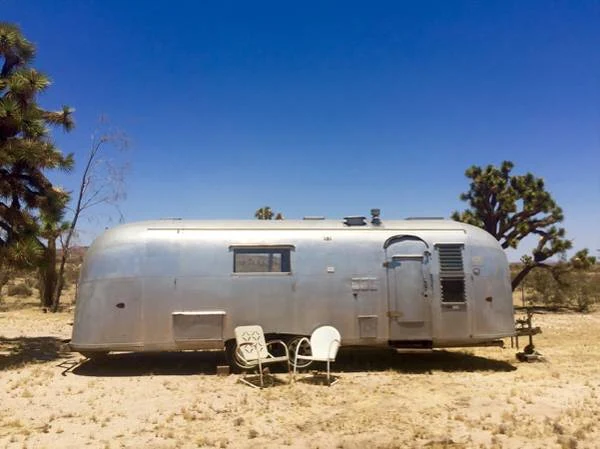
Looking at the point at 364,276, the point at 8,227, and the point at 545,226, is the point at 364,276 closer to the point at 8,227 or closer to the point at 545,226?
the point at 8,227

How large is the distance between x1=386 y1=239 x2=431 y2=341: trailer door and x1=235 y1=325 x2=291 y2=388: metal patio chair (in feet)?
7.94

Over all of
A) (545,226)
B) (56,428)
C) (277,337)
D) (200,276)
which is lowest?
(56,428)

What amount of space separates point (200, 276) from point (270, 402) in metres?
3.14

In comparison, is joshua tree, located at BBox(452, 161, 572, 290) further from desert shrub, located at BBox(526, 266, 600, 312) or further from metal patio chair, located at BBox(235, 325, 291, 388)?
metal patio chair, located at BBox(235, 325, 291, 388)

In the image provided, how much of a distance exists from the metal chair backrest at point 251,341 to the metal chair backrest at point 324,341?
3.16ft

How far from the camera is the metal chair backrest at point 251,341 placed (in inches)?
360

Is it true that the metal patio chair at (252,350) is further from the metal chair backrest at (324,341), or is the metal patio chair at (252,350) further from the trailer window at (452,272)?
the trailer window at (452,272)

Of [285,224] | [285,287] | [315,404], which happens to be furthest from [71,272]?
[315,404]

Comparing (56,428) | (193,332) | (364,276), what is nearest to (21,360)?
(193,332)

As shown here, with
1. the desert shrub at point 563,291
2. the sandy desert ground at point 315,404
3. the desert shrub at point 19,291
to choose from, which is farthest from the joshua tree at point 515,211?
the desert shrub at point 19,291

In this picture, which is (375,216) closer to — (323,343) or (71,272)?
(323,343)

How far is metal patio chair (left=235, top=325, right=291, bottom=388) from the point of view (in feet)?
29.6

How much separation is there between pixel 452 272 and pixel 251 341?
4.47m

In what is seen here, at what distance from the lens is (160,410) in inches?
292
